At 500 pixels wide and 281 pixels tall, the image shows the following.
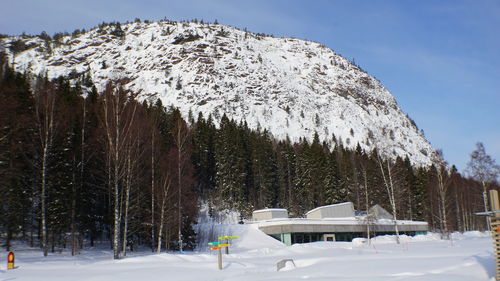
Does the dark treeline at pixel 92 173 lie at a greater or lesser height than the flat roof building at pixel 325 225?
greater

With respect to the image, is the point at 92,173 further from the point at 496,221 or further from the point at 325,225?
the point at 496,221

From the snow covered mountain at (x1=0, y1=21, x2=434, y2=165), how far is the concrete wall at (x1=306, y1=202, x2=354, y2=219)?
6217 cm

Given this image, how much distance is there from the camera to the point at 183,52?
152 metres

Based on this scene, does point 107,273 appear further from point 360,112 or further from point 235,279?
point 360,112

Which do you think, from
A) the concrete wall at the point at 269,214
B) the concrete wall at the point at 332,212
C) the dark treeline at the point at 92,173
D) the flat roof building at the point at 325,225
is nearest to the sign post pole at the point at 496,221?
the dark treeline at the point at 92,173

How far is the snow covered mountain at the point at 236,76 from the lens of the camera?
125812mm

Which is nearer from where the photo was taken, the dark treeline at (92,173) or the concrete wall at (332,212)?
the dark treeline at (92,173)

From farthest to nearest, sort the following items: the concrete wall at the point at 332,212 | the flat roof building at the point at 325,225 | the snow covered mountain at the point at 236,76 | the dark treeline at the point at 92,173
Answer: the snow covered mountain at the point at 236,76
the concrete wall at the point at 332,212
the flat roof building at the point at 325,225
the dark treeline at the point at 92,173

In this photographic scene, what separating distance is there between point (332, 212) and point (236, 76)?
100658mm

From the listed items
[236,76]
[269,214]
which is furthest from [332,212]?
[236,76]

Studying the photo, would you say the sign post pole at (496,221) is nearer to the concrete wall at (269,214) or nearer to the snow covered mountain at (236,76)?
the concrete wall at (269,214)

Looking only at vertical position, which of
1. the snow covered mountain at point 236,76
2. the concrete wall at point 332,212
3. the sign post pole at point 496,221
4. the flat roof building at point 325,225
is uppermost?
the snow covered mountain at point 236,76

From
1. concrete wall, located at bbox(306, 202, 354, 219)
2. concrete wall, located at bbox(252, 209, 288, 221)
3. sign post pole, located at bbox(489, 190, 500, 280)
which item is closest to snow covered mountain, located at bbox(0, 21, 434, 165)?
concrete wall, located at bbox(306, 202, 354, 219)

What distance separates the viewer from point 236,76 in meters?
143
